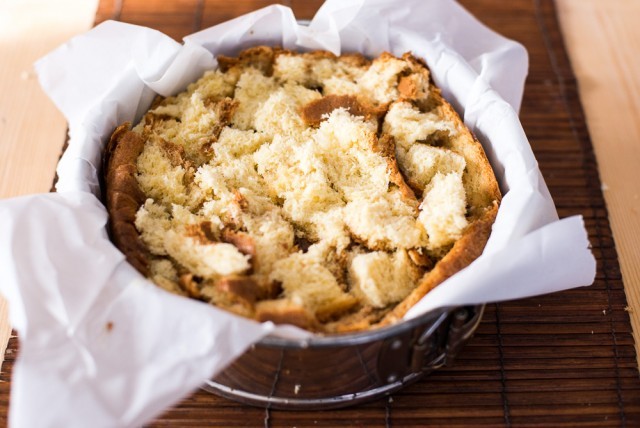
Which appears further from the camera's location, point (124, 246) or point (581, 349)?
point (581, 349)

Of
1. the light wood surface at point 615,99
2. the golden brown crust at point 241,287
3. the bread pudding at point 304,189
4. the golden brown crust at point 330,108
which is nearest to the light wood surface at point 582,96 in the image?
the light wood surface at point 615,99

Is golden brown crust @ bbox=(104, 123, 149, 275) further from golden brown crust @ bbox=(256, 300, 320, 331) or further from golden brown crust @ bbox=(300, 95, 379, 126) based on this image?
golden brown crust @ bbox=(300, 95, 379, 126)

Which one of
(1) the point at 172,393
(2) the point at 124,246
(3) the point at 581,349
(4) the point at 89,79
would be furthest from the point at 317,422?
(4) the point at 89,79

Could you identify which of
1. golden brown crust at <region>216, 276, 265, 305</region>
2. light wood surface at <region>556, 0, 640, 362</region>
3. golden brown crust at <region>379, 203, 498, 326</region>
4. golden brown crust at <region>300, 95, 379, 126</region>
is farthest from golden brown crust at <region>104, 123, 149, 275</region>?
light wood surface at <region>556, 0, 640, 362</region>

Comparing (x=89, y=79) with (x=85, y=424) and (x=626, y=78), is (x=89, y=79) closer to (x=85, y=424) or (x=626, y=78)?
(x=85, y=424)

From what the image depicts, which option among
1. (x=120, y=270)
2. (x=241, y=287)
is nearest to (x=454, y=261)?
(x=241, y=287)

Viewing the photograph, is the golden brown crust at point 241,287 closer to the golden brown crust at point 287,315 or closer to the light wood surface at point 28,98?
the golden brown crust at point 287,315
